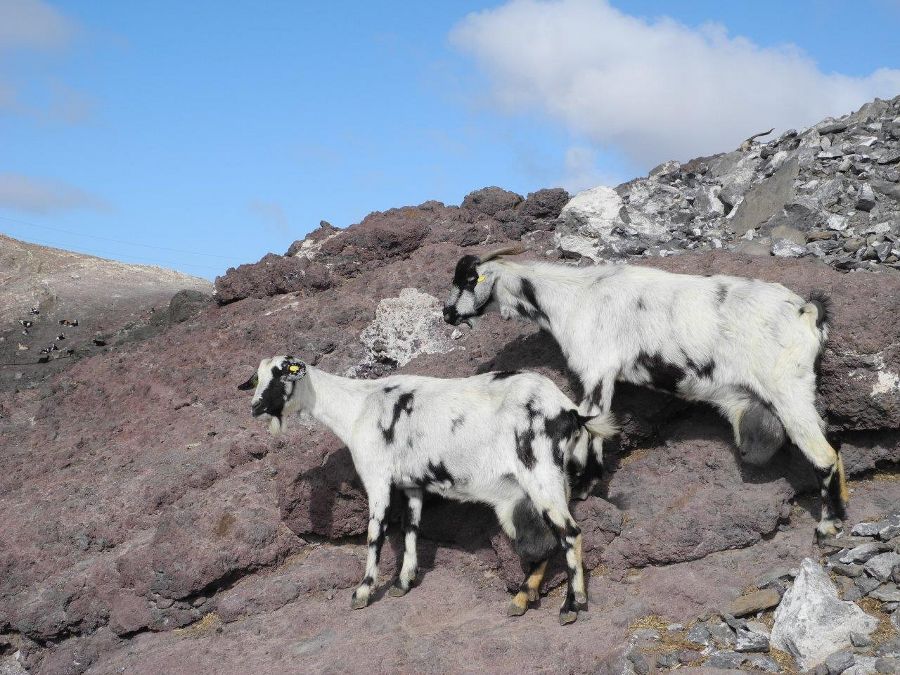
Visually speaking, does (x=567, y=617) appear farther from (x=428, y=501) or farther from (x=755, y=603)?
(x=428, y=501)

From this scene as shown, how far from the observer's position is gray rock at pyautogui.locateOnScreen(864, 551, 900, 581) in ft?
21.2

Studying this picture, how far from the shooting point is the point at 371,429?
8.47m

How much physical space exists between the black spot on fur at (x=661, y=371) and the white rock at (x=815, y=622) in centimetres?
207

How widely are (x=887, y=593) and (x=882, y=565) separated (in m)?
0.29

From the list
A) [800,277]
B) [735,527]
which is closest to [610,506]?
[735,527]

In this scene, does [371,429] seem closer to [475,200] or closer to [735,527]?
[735,527]

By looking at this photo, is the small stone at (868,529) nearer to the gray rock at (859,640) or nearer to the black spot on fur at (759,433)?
the black spot on fur at (759,433)

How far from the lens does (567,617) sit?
705 centimetres

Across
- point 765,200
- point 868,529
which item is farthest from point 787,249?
point 868,529

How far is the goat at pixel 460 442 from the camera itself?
7.40 meters

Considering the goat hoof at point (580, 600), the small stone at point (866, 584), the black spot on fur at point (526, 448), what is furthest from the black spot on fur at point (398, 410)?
the small stone at point (866, 584)

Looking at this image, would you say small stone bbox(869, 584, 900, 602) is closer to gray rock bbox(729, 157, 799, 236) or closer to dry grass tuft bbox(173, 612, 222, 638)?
dry grass tuft bbox(173, 612, 222, 638)

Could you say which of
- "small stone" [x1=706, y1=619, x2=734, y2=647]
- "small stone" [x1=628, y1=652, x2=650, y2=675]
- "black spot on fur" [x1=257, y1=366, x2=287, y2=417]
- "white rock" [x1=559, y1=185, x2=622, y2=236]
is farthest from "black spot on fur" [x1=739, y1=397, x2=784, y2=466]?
"white rock" [x1=559, y1=185, x2=622, y2=236]

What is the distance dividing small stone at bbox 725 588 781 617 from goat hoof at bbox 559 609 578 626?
1.15 m
